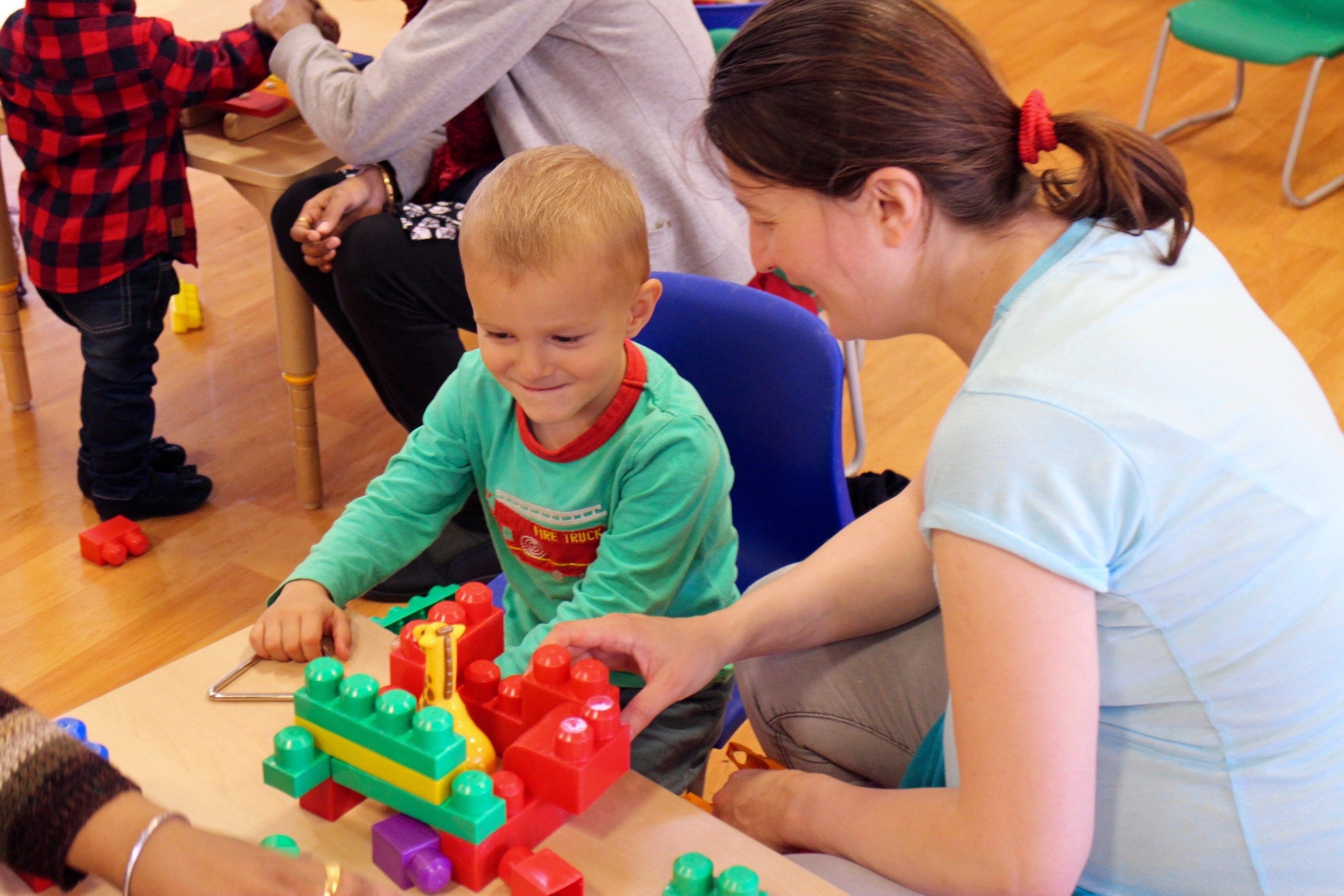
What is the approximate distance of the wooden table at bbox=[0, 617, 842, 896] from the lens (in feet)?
2.84

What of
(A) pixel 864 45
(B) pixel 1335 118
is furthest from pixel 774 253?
(B) pixel 1335 118

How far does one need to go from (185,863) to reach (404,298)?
1.40 metres

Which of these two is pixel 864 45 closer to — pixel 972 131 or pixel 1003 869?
pixel 972 131

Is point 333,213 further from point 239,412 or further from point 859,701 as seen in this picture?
point 859,701

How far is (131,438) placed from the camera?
2322 mm

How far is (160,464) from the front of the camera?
96.0 inches

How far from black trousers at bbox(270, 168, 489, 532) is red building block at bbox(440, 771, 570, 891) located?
4.10 ft

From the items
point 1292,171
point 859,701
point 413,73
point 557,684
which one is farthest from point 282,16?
point 1292,171

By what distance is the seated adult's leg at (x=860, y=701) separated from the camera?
1285mm

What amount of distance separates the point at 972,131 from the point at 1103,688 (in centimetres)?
43

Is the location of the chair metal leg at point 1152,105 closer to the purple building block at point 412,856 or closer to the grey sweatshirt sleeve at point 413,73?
the grey sweatshirt sleeve at point 413,73

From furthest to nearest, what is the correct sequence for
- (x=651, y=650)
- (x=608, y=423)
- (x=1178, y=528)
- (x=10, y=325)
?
(x=10, y=325), (x=608, y=423), (x=651, y=650), (x=1178, y=528)

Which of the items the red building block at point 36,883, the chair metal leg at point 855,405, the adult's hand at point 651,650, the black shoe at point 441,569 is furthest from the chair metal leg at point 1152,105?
the red building block at point 36,883

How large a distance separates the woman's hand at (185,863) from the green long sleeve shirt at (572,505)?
1.35ft
